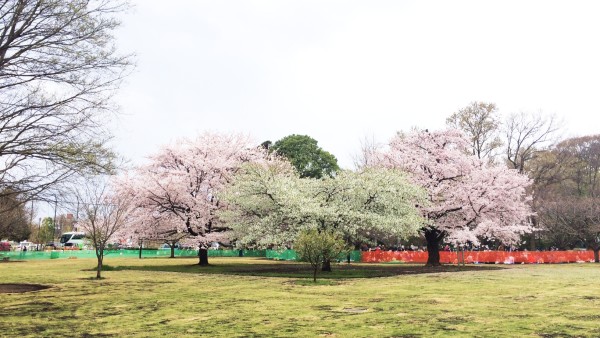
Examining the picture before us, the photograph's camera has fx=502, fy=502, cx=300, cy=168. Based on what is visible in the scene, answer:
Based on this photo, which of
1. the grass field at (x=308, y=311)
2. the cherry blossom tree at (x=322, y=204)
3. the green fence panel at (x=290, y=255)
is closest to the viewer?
the grass field at (x=308, y=311)

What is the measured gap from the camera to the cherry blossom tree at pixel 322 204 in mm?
27078

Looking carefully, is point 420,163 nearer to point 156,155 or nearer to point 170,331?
point 156,155

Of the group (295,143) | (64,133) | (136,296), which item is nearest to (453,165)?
(136,296)

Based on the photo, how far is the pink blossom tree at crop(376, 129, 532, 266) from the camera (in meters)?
35.1

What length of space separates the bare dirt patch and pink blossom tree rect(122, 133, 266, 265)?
44.0 feet

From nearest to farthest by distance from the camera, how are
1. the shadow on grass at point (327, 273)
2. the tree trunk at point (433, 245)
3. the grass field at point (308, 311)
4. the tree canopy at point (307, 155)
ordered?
1. the grass field at point (308, 311)
2. the shadow on grass at point (327, 273)
3. the tree trunk at point (433, 245)
4. the tree canopy at point (307, 155)

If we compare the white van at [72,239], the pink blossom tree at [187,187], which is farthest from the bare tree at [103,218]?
the white van at [72,239]

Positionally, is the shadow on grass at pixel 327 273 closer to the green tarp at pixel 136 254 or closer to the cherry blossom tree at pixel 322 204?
the cherry blossom tree at pixel 322 204

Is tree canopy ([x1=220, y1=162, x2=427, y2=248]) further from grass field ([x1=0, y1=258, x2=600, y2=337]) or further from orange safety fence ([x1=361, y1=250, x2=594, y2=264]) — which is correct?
orange safety fence ([x1=361, y1=250, x2=594, y2=264])

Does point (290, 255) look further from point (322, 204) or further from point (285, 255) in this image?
point (322, 204)

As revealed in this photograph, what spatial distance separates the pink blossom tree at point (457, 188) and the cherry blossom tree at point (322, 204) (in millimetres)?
6892

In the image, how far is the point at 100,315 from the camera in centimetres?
1272

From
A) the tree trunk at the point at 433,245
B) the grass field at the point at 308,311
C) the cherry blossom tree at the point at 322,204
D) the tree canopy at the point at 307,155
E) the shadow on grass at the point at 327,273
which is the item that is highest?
the tree canopy at the point at 307,155

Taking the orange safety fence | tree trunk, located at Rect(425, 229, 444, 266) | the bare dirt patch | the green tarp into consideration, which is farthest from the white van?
the bare dirt patch
